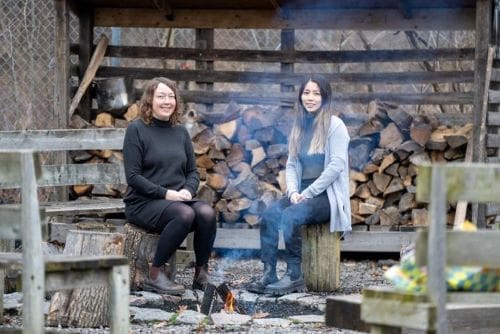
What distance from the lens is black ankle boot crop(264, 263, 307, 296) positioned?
7.95 metres

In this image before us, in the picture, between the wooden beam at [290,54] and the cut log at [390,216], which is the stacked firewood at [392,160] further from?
the wooden beam at [290,54]

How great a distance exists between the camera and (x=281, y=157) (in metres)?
10.6

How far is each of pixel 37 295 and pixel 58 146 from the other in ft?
13.3

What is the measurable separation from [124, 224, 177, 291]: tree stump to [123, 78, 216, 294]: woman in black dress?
73 mm

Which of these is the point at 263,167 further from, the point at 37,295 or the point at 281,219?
the point at 37,295

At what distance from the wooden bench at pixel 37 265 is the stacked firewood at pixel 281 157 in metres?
5.51

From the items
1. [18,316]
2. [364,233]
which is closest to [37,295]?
[18,316]

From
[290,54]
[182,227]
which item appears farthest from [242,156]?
[182,227]

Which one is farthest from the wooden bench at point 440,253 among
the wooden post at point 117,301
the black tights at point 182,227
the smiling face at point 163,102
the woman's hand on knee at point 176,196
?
the smiling face at point 163,102

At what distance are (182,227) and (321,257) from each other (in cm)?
123

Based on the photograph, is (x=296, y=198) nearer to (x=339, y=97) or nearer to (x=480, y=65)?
(x=480, y=65)

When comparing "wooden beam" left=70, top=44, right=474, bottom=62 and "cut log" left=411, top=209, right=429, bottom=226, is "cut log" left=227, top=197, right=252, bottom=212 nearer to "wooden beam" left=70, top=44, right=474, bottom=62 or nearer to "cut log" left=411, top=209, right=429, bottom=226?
"wooden beam" left=70, top=44, right=474, bottom=62

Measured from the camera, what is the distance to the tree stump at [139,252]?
7887mm

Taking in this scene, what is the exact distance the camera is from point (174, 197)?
778cm
